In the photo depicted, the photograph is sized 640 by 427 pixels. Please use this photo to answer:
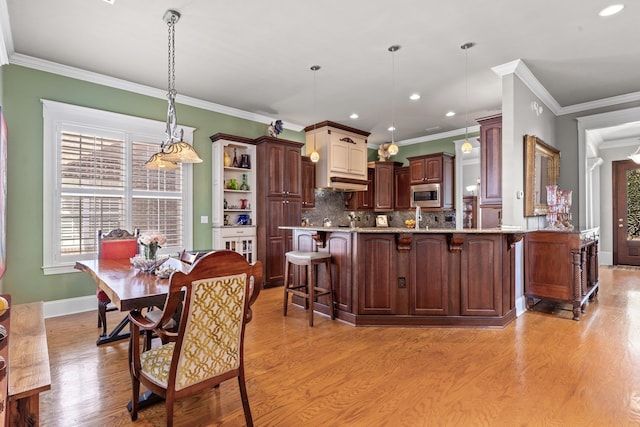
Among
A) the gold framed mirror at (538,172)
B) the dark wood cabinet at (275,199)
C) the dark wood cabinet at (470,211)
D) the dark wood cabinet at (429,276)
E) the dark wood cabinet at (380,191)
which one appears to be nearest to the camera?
the dark wood cabinet at (429,276)

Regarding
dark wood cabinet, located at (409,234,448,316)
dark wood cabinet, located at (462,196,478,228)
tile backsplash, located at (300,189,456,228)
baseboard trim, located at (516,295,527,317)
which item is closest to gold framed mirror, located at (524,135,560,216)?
baseboard trim, located at (516,295,527,317)

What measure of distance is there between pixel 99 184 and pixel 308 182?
3382mm

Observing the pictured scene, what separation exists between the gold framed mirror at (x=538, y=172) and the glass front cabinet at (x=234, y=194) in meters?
3.88

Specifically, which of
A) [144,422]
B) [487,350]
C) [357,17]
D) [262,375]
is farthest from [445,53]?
[144,422]

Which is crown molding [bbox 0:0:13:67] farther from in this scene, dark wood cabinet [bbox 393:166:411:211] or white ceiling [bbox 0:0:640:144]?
dark wood cabinet [bbox 393:166:411:211]

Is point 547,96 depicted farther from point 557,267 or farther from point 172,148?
point 172,148

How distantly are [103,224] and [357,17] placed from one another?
3816mm

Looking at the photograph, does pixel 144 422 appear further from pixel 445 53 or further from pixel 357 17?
pixel 445 53

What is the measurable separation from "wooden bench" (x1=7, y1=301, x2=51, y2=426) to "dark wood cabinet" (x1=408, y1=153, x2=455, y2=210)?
639 centimetres

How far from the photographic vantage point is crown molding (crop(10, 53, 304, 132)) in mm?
3596

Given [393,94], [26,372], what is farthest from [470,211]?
Answer: [26,372]

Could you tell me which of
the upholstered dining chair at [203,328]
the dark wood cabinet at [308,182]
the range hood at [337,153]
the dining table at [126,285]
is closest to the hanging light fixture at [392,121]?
the range hood at [337,153]

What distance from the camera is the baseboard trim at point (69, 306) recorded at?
12.3 feet

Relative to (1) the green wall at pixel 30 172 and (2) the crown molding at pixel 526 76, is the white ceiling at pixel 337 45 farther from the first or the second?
(1) the green wall at pixel 30 172
